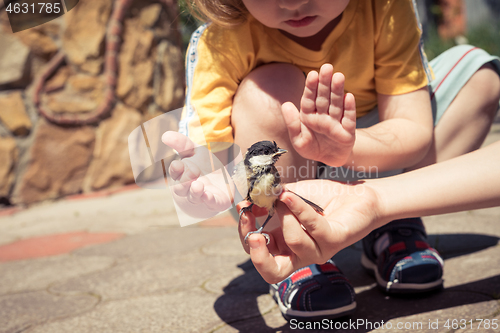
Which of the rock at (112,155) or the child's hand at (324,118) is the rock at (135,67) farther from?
the child's hand at (324,118)

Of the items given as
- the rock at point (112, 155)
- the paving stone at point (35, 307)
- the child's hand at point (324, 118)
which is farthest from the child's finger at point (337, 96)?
the rock at point (112, 155)

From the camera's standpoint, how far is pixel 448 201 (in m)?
0.94

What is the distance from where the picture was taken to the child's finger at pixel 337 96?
822mm

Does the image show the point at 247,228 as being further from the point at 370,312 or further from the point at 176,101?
the point at 176,101

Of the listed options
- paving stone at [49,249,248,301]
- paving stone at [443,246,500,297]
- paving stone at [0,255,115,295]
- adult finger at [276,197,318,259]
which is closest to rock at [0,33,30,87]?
paving stone at [0,255,115,295]

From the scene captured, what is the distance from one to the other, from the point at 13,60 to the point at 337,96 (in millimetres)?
2657

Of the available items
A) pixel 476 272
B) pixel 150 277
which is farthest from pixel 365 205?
pixel 150 277

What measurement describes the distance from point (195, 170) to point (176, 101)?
8.58 feet

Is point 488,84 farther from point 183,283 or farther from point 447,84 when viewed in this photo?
point 183,283

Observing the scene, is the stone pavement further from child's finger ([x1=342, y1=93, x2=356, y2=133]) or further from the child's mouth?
the child's mouth

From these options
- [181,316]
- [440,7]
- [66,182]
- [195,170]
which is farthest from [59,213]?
[440,7]

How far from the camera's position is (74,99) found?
2.98 meters

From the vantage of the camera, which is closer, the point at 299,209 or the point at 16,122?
the point at 299,209

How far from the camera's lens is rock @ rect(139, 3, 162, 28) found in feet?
10.5
